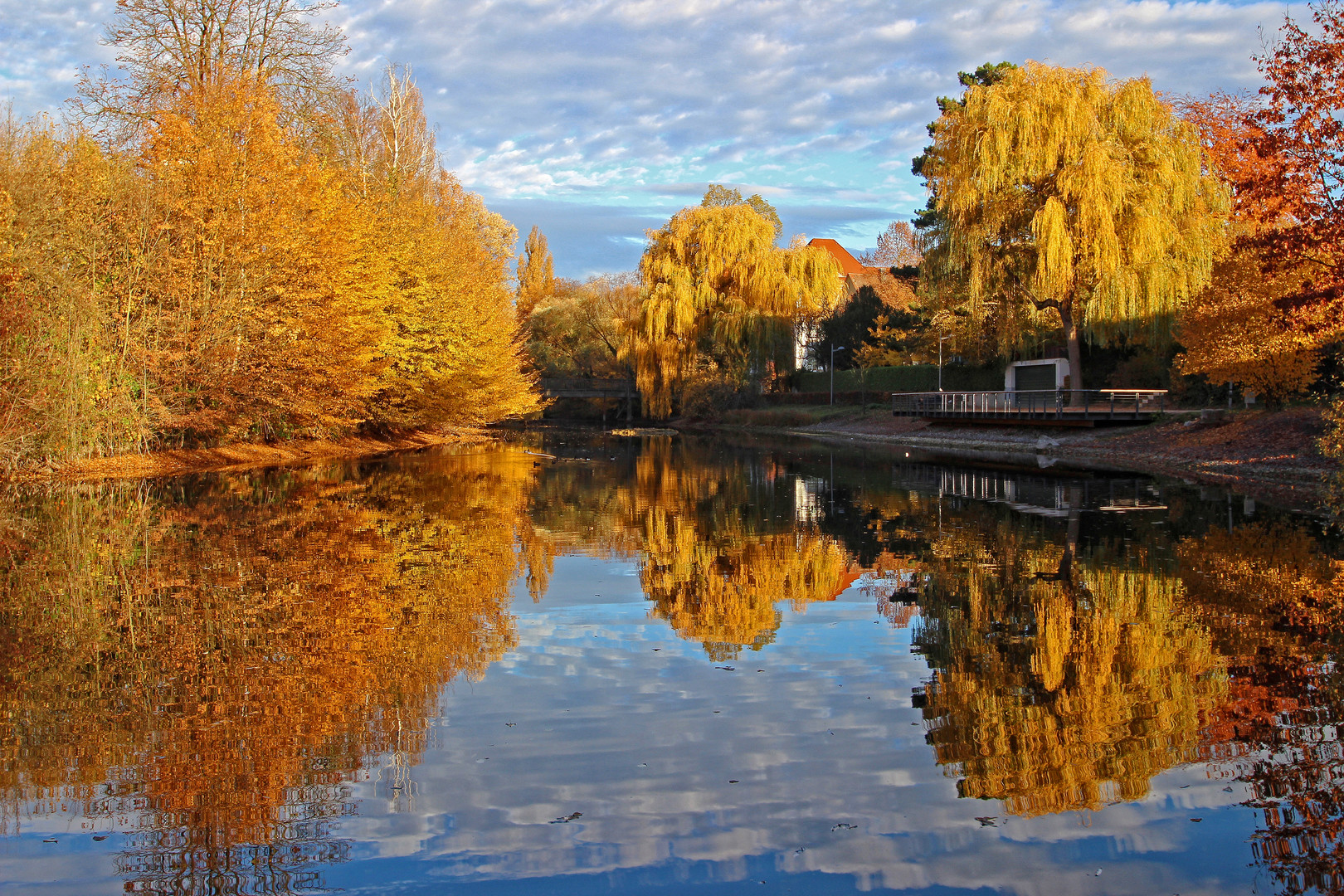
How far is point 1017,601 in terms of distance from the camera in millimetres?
9062

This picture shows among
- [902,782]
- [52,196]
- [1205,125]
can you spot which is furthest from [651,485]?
[1205,125]

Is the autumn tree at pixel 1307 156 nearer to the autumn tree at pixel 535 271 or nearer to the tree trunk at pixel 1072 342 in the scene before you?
the tree trunk at pixel 1072 342

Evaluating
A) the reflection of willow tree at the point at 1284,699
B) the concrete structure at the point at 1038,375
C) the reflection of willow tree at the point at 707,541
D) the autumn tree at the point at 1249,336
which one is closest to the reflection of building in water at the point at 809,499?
the reflection of willow tree at the point at 707,541

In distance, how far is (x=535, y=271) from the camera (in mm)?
80062

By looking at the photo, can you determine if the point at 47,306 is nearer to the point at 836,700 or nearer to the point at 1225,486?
the point at 836,700

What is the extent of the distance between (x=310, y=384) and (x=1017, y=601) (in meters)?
20.6

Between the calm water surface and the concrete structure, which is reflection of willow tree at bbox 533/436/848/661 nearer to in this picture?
the calm water surface

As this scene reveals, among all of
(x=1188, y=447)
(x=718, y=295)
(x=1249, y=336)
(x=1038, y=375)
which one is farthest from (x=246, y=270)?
(x=718, y=295)

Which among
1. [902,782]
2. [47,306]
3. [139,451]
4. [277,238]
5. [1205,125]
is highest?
[1205,125]

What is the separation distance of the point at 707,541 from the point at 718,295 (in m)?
36.7

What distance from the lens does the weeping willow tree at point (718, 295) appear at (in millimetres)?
48281

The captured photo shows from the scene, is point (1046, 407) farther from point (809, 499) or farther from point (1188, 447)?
point (809, 499)

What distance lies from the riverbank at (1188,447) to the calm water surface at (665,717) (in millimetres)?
9558

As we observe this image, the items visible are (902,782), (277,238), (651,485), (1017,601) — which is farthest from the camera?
(277,238)
